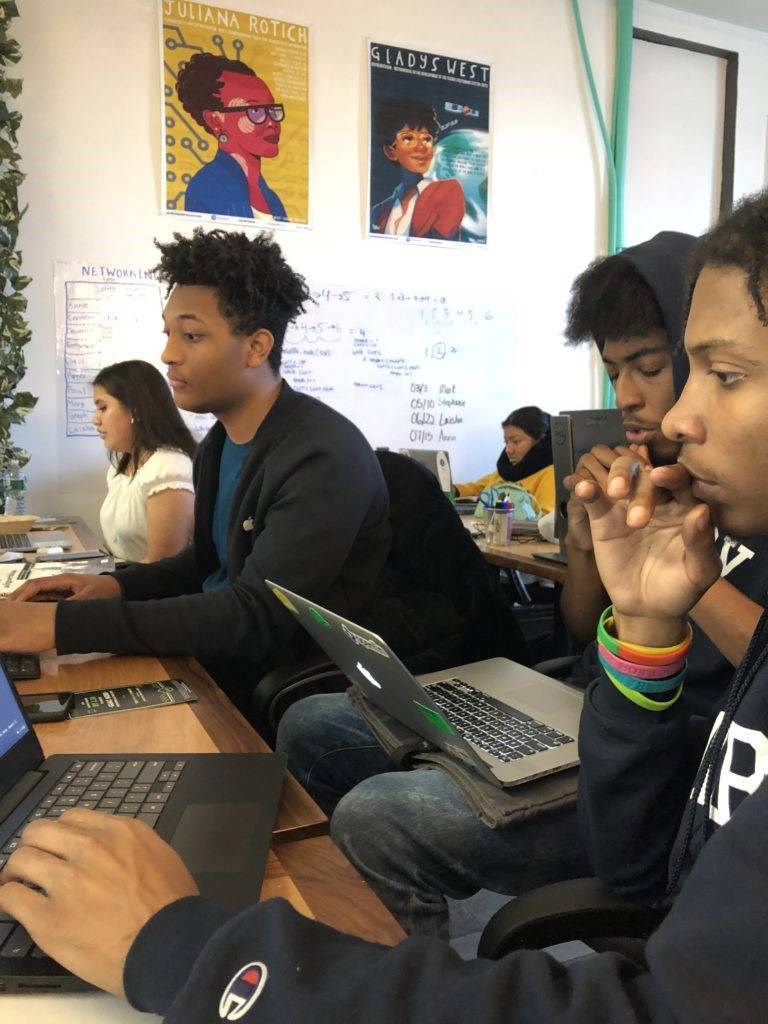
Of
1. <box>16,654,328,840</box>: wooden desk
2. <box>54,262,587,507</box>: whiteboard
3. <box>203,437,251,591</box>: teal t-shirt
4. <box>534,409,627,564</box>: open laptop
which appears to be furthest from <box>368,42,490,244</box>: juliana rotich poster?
<box>16,654,328,840</box>: wooden desk

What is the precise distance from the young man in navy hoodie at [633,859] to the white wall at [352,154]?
308 centimetres

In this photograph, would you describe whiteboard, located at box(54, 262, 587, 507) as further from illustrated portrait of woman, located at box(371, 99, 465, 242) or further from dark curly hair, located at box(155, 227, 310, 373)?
dark curly hair, located at box(155, 227, 310, 373)

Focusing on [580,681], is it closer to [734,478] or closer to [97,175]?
[734,478]

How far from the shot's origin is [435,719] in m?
0.89

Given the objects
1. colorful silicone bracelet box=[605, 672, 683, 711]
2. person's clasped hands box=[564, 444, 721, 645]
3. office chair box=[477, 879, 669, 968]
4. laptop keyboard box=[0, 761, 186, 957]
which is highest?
person's clasped hands box=[564, 444, 721, 645]

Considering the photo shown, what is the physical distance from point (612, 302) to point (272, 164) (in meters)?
2.68

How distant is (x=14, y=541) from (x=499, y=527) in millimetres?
1550

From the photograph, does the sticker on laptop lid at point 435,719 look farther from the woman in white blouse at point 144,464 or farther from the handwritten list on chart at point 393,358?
the handwritten list on chart at point 393,358

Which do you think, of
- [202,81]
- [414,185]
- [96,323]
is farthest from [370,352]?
[202,81]

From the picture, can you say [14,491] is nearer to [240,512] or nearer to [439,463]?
[439,463]

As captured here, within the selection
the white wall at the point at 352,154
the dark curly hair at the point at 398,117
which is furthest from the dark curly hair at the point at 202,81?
the dark curly hair at the point at 398,117

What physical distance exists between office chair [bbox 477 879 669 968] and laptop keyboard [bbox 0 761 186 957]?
0.33 meters

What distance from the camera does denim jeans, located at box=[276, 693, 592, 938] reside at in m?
1.00

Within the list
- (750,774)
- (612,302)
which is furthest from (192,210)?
(750,774)
